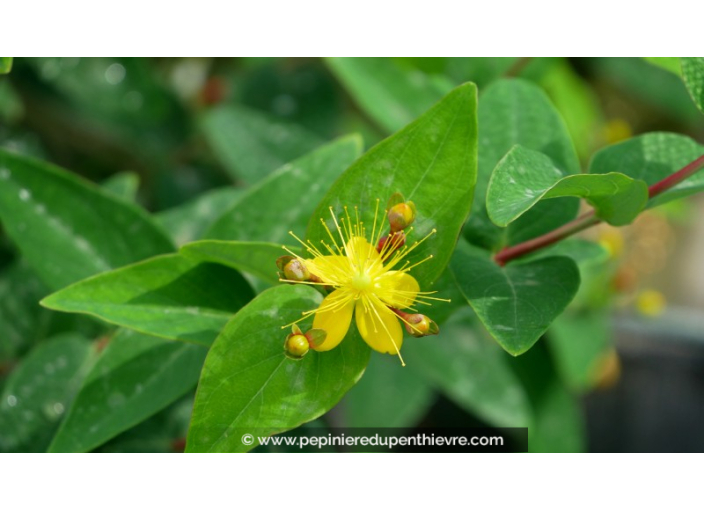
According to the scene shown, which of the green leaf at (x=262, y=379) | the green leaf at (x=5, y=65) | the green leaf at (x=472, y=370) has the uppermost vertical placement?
the green leaf at (x=472, y=370)

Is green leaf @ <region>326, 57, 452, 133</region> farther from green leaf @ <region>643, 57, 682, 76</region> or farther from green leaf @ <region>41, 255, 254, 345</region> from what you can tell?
green leaf @ <region>41, 255, 254, 345</region>

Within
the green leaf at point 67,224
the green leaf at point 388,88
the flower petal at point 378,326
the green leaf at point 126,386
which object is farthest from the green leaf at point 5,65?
the green leaf at point 388,88

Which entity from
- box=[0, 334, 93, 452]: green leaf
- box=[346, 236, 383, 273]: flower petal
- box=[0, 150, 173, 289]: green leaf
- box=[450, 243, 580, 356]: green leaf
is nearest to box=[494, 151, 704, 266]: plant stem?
box=[450, 243, 580, 356]: green leaf

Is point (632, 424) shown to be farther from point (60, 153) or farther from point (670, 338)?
point (60, 153)

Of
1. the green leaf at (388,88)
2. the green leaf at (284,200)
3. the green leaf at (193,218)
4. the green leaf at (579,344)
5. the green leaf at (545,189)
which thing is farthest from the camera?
the green leaf at (579,344)

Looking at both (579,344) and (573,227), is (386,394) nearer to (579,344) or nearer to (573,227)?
(579,344)

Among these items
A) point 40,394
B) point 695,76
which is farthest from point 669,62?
point 40,394

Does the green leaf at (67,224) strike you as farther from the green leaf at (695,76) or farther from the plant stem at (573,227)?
the green leaf at (695,76)
